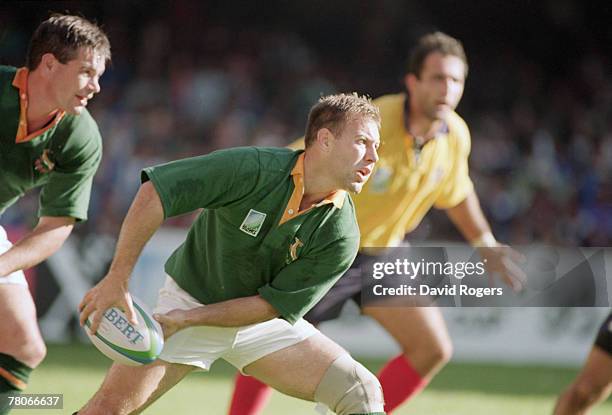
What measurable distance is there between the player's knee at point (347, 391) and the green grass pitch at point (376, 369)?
6.88ft

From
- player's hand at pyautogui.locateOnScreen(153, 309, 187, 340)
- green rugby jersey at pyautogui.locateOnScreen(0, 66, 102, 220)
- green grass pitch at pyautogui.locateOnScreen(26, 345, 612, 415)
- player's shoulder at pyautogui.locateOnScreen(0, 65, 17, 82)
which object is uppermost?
player's shoulder at pyautogui.locateOnScreen(0, 65, 17, 82)

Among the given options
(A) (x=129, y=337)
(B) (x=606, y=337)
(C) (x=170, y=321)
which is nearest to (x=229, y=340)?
(C) (x=170, y=321)

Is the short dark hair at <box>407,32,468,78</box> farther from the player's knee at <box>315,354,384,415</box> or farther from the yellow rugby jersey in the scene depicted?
the player's knee at <box>315,354,384,415</box>

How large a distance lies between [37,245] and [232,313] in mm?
926

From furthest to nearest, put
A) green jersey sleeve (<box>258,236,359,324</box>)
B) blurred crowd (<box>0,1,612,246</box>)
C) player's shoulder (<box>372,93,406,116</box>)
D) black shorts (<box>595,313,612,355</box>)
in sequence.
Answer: blurred crowd (<box>0,1,612,246</box>) < player's shoulder (<box>372,93,406,116</box>) < black shorts (<box>595,313,612,355</box>) < green jersey sleeve (<box>258,236,359,324</box>)

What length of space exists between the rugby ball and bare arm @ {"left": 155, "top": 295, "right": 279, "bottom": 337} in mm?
125

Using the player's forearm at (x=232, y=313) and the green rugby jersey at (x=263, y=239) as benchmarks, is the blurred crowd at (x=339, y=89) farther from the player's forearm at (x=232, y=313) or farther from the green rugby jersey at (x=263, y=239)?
the player's forearm at (x=232, y=313)

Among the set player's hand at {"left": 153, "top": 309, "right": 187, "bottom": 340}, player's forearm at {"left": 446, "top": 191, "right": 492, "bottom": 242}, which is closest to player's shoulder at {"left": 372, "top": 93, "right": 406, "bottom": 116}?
player's forearm at {"left": 446, "top": 191, "right": 492, "bottom": 242}

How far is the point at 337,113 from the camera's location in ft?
12.6

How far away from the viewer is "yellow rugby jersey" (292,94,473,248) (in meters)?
5.48

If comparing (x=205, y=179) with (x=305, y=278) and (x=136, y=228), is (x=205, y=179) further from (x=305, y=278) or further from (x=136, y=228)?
(x=305, y=278)

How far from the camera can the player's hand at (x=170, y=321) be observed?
12.6 feet

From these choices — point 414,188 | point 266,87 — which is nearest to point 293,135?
point 266,87

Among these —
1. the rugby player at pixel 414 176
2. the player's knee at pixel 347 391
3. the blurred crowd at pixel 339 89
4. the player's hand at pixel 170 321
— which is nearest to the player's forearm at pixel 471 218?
the rugby player at pixel 414 176
